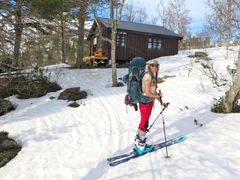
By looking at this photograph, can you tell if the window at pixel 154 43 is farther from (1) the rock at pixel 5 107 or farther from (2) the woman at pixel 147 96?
(2) the woman at pixel 147 96

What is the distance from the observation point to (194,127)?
7.97m

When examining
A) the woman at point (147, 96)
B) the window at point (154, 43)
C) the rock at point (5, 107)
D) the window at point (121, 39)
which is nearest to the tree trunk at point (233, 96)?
the woman at point (147, 96)

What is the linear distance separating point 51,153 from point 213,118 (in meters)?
4.98

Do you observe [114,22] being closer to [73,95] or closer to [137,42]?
[73,95]

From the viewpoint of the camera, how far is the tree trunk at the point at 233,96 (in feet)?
27.7

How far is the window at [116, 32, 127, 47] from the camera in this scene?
1137 inches

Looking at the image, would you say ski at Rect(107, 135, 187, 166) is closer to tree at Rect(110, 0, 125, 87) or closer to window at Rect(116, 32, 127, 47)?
tree at Rect(110, 0, 125, 87)

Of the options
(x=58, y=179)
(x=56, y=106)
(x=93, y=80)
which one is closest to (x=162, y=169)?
(x=58, y=179)

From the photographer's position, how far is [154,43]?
3091 cm

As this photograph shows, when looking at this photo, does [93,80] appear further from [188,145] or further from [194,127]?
[188,145]

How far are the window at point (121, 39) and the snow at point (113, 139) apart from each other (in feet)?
52.7

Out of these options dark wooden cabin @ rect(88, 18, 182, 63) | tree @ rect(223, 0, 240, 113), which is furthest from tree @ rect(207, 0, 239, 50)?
tree @ rect(223, 0, 240, 113)

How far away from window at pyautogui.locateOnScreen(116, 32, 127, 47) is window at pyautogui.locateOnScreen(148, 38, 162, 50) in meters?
3.15

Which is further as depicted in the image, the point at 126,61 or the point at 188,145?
the point at 126,61
